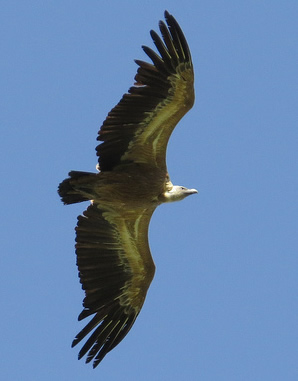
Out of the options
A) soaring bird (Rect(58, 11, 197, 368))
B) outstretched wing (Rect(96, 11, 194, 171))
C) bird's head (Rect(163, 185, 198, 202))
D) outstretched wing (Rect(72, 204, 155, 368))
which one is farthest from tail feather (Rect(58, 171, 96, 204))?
bird's head (Rect(163, 185, 198, 202))

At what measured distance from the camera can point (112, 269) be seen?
1862 cm

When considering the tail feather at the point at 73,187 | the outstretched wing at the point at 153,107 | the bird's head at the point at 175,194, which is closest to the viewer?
the outstretched wing at the point at 153,107

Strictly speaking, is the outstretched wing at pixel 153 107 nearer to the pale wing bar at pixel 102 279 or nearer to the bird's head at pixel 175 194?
the bird's head at pixel 175 194

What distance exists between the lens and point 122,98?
54.5 ft

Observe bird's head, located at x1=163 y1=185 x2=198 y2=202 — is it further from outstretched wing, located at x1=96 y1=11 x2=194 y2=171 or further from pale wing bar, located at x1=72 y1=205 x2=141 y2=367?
pale wing bar, located at x1=72 y1=205 x2=141 y2=367

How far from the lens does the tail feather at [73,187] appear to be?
56.2 ft

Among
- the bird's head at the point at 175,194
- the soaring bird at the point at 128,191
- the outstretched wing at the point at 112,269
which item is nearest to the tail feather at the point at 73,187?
the soaring bird at the point at 128,191

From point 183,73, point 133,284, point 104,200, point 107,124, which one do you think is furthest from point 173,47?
point 133,284

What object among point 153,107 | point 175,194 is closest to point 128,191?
point 175,194

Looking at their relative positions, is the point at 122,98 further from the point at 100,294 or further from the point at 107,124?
the point at 100,294

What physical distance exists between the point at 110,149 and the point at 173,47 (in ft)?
6.96

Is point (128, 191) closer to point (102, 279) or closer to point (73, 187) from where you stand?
point (73, 187)

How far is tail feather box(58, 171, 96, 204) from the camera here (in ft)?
56.2

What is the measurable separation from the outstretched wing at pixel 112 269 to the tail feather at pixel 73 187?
914 mm
